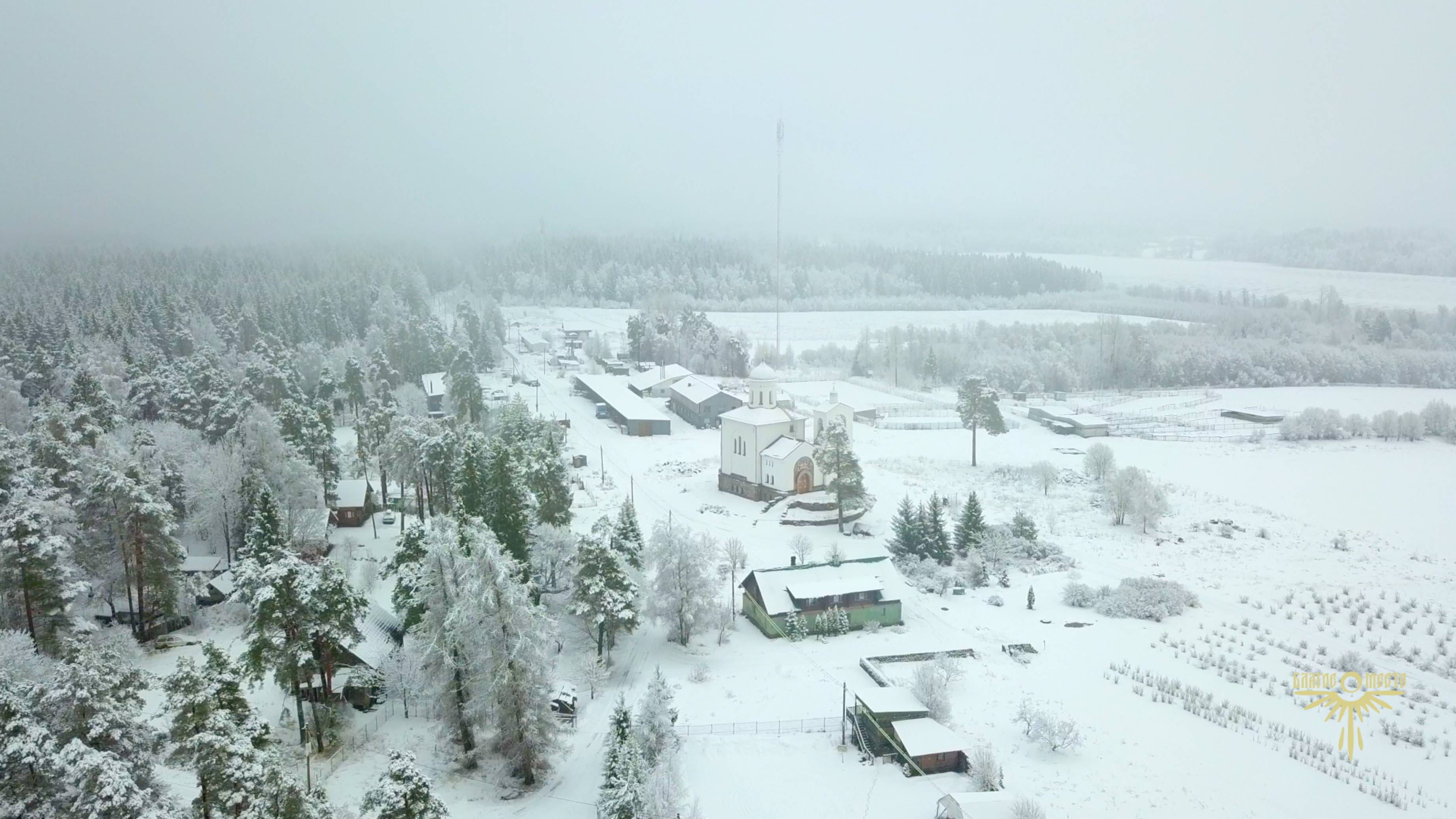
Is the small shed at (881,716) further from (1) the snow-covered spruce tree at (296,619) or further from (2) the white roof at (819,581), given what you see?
(1) the snow-covered spruce tree at (296,619)

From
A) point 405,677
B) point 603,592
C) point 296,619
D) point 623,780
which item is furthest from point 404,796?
point 603,592

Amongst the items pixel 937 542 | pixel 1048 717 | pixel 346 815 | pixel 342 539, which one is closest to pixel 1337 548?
pixel 937 542

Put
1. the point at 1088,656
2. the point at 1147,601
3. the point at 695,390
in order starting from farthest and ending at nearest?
1. the point at 695,390
2. the point at 1147,601
3. the point at 1088,656

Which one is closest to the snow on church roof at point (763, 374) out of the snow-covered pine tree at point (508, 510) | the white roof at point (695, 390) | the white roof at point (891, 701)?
the white roof at point (695, 390)

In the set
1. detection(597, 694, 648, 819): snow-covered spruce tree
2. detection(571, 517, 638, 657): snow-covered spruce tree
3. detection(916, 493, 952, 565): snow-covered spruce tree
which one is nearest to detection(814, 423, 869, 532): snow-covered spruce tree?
detection(916, 493, 952, 565): snow-covered spruce tree

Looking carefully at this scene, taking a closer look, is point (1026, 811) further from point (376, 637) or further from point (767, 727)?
point (376, 637)

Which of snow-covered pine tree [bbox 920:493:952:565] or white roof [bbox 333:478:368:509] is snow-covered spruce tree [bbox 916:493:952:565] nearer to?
snow-covered pine tree [bbox 920:493:952:565]
